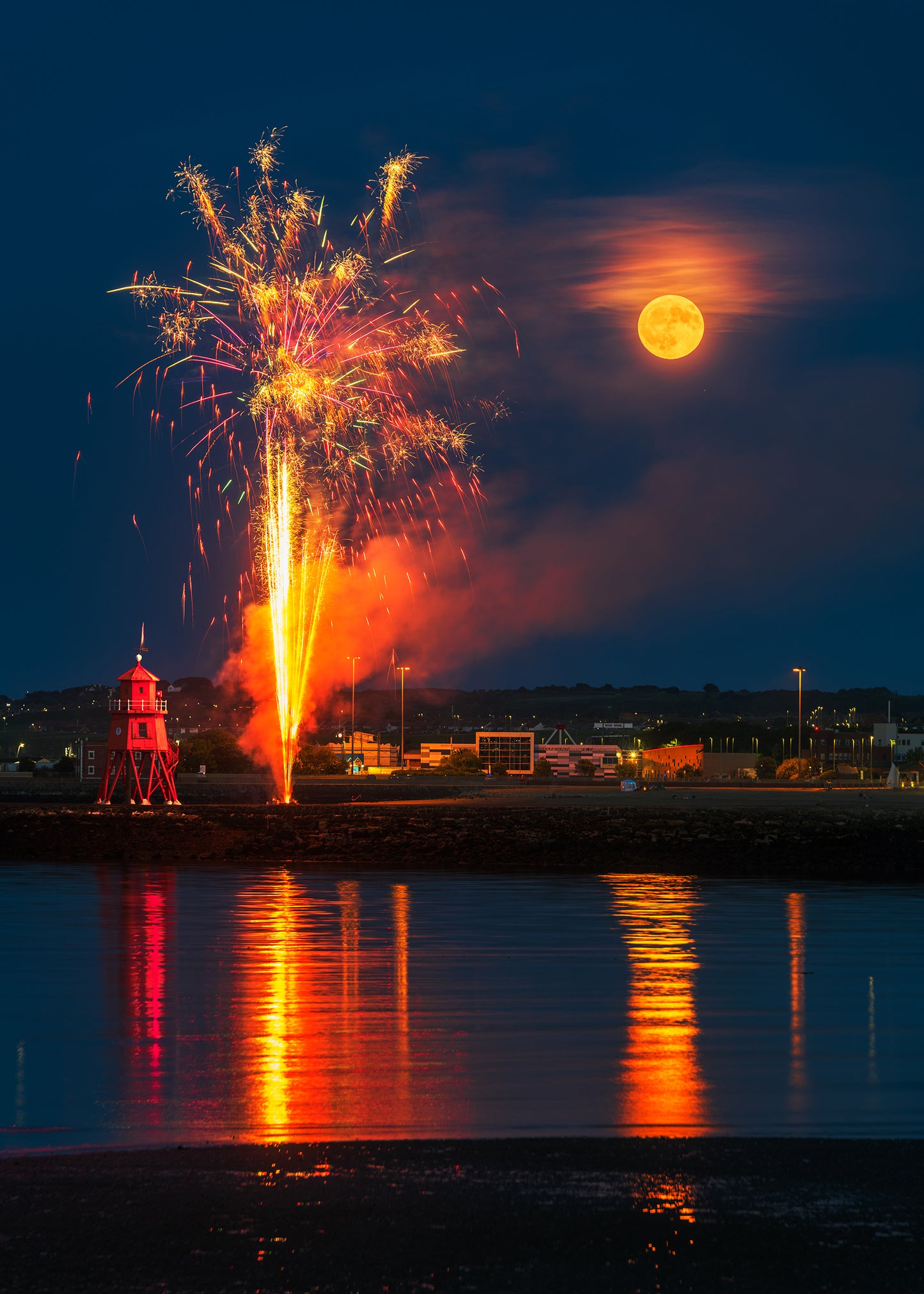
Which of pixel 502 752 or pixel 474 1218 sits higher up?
pixel 474 1218

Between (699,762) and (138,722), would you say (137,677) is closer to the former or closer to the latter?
(138,722)

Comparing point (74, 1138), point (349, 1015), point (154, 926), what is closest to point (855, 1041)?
point (349, 1015)

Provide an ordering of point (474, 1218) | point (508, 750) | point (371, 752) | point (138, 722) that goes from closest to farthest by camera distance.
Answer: point (474, 1218) < point (138, 722) < point (508, 750) < point (371, 752)

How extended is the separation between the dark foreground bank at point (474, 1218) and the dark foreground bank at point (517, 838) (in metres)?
27.3

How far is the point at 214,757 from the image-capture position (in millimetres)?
121375

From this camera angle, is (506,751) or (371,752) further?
(371,752)

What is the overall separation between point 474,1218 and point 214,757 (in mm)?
117132

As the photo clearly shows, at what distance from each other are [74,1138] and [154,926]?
13094 millimetres

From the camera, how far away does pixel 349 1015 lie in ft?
43.9

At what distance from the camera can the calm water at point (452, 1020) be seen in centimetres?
930

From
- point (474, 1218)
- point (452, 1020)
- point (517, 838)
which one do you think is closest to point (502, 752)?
point (517, 838)

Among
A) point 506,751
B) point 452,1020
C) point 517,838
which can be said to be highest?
point 452,1020

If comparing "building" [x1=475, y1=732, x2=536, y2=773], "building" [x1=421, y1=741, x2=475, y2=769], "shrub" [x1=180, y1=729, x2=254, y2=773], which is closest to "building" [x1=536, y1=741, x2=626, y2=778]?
"building" [x1=475, y1=732, x2=536, y2=773]

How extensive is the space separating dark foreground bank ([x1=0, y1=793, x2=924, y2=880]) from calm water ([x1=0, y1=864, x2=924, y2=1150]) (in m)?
13.1
